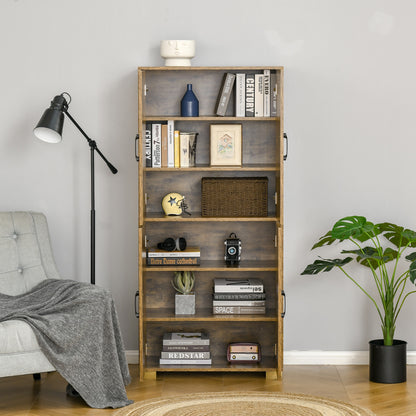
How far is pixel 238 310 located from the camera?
413 centimetres

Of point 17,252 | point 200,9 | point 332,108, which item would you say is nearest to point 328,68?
point 332,108

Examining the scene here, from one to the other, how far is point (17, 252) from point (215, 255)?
109 cm

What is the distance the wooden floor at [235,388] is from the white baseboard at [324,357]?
6cm

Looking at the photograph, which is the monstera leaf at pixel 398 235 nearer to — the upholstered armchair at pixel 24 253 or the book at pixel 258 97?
the book at pixel 258 97

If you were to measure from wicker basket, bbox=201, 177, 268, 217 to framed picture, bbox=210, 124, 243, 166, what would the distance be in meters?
0.11

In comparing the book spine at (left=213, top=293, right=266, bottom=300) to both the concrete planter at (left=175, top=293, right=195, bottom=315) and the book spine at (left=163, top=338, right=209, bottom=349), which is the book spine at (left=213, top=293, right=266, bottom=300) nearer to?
the concrete planter at (left=175, top=293, right=195, bottom=315)

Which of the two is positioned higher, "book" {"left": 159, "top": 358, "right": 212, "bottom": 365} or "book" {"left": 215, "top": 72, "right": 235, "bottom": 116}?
"book" {"left": 215, "top": 72, "right": 235, "bottom": 116}

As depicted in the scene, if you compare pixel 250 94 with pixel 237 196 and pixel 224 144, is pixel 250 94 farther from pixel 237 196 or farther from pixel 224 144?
pixel 237 196

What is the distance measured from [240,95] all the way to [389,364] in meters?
1.60

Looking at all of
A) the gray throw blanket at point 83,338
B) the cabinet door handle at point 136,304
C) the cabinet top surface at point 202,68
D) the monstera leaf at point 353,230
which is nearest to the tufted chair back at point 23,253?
the gray throw blanket at point 83,338

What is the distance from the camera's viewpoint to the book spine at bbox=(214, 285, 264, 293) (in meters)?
4.14

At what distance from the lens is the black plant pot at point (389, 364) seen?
3.92m

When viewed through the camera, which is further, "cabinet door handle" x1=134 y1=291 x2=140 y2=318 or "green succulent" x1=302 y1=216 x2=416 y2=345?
"cabinet door handle" x1=134 y1=291 x2=140 y2=318

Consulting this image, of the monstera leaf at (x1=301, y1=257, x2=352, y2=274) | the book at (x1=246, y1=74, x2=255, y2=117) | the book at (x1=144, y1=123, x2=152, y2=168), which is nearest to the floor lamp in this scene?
the book at (x1=144, y1=123, x2=152, y2=168)
